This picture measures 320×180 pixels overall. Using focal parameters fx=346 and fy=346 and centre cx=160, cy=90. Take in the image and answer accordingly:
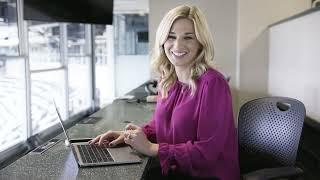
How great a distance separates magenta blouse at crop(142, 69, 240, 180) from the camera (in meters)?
1.27

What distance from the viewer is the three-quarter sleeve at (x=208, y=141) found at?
1.26 m

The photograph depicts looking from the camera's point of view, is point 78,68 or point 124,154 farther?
point 78,68

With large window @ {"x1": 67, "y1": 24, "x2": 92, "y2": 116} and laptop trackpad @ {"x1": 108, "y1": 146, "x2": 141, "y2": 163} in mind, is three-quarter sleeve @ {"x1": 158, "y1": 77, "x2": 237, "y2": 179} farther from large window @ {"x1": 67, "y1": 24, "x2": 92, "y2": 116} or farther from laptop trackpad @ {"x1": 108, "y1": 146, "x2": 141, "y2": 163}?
large window @ {"x1": 67, "y1": 24, "x2": 92, "y2": 116}

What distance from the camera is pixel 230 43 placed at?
452cm

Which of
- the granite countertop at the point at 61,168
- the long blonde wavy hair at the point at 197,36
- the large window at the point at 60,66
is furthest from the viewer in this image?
the large window at the point at 60,66

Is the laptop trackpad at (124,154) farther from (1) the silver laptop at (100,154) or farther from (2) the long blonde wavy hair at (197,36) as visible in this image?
(2) the long blonde wavy hair at (197,36)

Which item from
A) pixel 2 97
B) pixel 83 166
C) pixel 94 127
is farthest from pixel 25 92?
pixel 83 166

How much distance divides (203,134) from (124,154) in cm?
34

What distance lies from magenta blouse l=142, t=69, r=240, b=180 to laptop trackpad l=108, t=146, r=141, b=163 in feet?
0.37

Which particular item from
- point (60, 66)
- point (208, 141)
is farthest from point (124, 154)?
point (60, 66)

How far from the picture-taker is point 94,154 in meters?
1.39

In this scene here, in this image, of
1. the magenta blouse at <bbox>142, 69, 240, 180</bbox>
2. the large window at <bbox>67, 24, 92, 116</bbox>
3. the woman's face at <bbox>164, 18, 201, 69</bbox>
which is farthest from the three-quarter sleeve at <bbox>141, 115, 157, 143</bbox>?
the large window at <bbox>67, 24, 92, 116</bbox>

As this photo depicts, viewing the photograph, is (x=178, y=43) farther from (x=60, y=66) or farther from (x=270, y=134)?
(x=60, y=66)

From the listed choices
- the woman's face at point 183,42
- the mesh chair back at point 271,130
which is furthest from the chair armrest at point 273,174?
the woman's face at point 183,42
